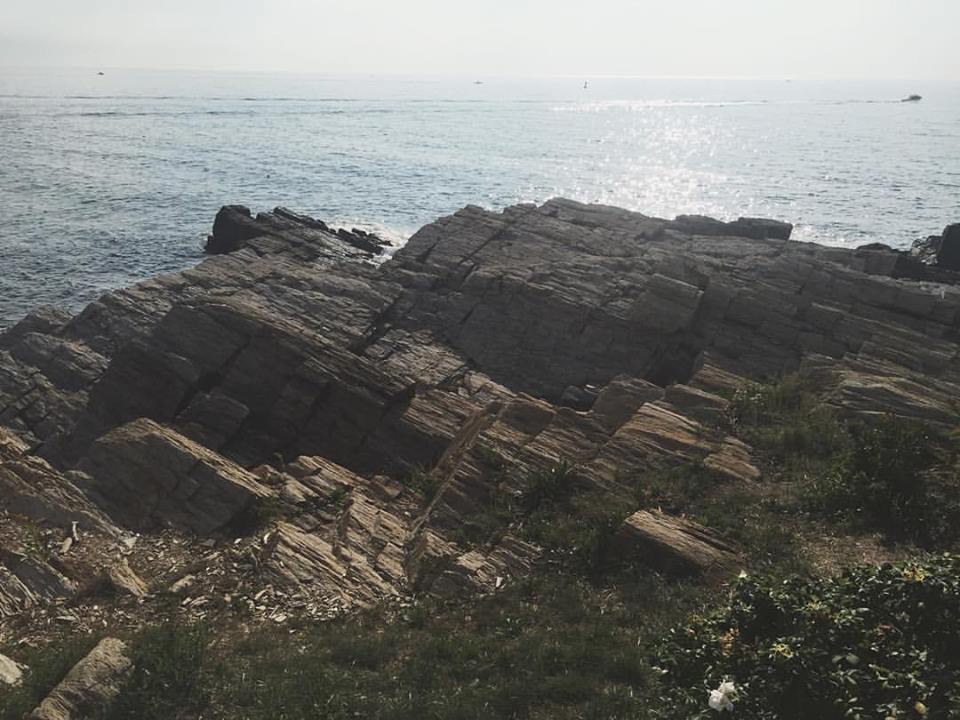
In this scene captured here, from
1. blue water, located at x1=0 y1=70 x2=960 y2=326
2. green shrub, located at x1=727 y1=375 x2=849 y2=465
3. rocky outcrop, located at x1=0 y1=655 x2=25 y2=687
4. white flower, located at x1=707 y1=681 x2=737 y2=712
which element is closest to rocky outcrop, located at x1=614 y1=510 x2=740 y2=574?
green shrub, located at x1=727 y1=375 x2=849 y2=465

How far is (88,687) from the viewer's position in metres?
10.5

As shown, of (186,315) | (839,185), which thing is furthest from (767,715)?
(839,185)

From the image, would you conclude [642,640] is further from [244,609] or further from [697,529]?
[244,609]

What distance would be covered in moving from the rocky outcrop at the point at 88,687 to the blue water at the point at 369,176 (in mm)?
39504

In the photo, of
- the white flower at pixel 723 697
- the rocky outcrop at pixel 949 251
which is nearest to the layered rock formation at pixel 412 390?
the white flower at pixel 723 697

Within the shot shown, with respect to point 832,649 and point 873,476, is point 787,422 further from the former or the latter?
point 832,649

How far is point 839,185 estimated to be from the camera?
305 feet

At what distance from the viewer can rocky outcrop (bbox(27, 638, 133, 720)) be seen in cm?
1009

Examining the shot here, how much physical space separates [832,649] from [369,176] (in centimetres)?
9216

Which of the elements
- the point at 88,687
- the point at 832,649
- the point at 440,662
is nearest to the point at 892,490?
the point at 832,649

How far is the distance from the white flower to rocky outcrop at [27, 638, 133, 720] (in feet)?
27.5

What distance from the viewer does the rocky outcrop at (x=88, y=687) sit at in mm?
10094

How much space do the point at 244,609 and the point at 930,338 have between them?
28.5 metres

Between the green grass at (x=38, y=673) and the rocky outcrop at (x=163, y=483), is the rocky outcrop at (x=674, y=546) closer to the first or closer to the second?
the rocky outcrop at (x=163, y=483)
